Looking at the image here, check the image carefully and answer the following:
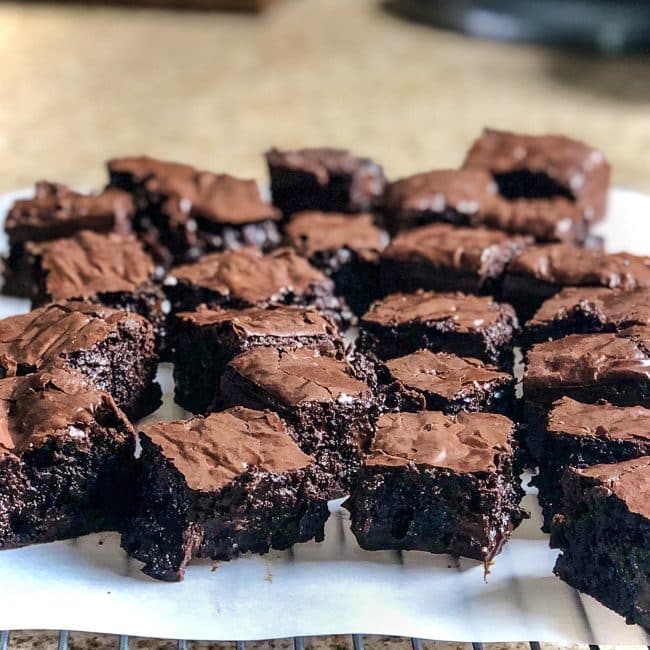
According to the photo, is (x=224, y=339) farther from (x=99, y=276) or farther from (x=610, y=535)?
(x=610, y=535)

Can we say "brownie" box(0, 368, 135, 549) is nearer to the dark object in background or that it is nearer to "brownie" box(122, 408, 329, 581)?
"brownie" box(122, 408, 329, 581)

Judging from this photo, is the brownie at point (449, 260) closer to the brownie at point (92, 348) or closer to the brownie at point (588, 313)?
the brownie at point (588, 313)

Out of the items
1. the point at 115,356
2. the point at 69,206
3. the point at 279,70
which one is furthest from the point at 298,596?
the point at 279,70

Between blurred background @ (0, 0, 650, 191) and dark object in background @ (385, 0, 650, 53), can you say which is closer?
blurred background @ (0, 0, 650, 191)

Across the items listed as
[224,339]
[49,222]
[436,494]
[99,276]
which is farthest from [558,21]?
[436,494]

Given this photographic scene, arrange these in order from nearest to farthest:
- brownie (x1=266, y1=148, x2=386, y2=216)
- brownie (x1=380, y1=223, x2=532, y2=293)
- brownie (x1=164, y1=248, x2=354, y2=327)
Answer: brownie (x1=164, y1=248, x2=354, y2=327) < brownie (x1=380, y1=223, x2=532, y2=293) < brownie (x1=266, y1=148, x2=386, y2=216)

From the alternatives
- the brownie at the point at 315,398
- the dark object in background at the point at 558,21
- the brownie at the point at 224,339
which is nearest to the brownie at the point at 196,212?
the brownie at the point at 224,339

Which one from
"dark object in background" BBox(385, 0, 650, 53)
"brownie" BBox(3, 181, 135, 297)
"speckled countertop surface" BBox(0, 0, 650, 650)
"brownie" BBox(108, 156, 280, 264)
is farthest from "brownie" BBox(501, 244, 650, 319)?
"dark object in background" BBox(385, 0, 650, 53)
